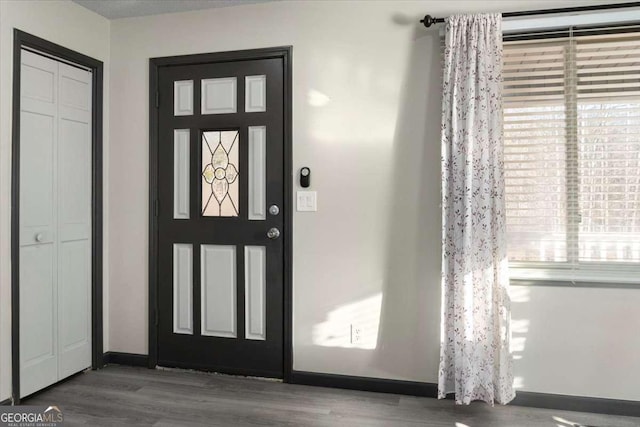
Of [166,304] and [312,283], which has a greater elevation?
[312,283]

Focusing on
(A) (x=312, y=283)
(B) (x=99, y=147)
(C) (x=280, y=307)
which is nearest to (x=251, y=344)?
(C) (x=280, y=307)

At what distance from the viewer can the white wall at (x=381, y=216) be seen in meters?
2.45

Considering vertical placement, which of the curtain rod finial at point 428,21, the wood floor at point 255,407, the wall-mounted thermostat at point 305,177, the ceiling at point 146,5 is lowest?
the wood floor at point 255,407

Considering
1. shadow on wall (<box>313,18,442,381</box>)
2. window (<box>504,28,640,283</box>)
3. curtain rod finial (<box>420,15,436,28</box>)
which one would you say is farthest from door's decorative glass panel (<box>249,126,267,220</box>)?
window (<box>504,28,640,283</box>)

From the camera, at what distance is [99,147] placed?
10.1ft

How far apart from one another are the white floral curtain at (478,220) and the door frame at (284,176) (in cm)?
97

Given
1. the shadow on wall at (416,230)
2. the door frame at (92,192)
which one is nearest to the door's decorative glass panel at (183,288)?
the door frame at (92,192)

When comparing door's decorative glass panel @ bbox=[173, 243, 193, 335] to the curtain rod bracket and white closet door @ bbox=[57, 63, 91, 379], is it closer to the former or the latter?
white closet door @ bbox=[57, 63, 91, 379]

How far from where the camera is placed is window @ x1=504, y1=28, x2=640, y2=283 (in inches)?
93.8

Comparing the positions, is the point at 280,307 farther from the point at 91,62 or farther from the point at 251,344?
the point at 91,62

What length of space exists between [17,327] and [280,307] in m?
1.49

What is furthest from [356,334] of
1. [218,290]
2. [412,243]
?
[218,290]

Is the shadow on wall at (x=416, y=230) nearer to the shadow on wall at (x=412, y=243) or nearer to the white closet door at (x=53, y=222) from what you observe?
the shadow on wall at (x=412, y=243)

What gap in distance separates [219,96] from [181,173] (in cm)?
58
